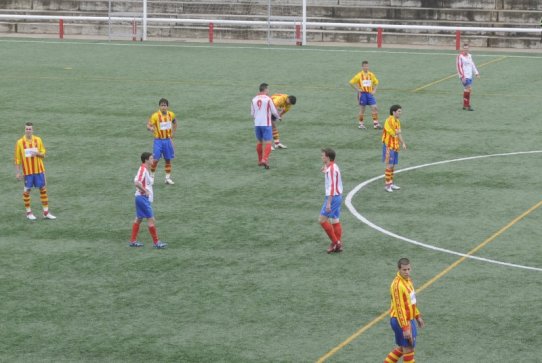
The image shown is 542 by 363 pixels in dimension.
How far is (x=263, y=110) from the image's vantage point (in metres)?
30.7

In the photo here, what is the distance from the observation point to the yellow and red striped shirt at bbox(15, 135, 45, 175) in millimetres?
25719

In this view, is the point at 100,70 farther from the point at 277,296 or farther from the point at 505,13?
the point at 277,296

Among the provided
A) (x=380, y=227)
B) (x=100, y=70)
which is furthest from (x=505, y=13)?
(x=380, y=227)

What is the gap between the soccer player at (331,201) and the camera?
23.1 m

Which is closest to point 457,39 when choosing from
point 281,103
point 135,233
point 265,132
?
point 281,103

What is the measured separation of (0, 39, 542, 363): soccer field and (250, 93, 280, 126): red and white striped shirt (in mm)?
1354

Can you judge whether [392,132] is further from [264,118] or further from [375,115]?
[375,115]

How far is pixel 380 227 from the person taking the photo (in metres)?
25.5

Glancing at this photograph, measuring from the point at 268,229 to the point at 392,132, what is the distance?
4794 millimetres

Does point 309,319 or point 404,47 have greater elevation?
point 404,47

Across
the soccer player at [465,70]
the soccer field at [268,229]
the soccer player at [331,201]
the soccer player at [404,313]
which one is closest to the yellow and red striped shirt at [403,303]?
the soccer player at [404,313]

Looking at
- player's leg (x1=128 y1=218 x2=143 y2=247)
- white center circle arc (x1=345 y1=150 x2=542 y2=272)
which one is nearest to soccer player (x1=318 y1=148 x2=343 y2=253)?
white center circle arc (x1=345 y1=150 x2=542 y2=272)

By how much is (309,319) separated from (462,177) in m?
11.4

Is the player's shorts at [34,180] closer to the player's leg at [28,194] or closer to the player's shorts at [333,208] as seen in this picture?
the player's leg at [28,194]
